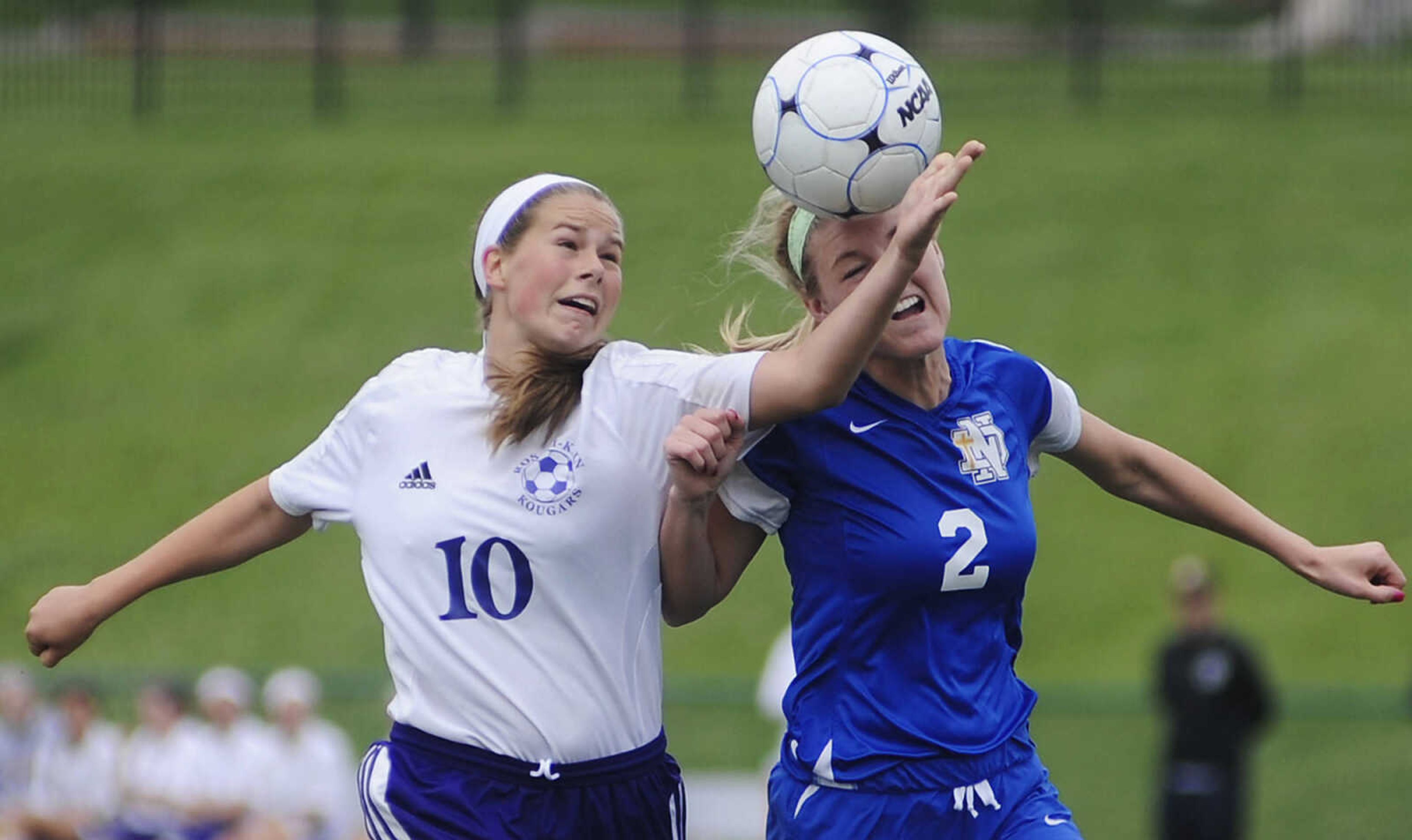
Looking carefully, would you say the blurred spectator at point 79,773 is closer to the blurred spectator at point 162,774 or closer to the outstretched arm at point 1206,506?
the blurred spectator at point 162,774

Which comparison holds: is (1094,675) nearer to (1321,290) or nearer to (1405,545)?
(1405,545)

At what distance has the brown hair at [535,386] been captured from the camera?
3.97 meters

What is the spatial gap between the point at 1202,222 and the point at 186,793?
41.1ft

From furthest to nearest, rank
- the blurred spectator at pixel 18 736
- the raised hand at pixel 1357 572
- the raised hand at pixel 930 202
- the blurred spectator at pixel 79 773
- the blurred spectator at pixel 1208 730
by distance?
the blurred spectator at pixel 18 736
the blurred spectator at pixel 79 773
the blurred spectator at pixel 1208 730
the raised hand at pixel 1357 572
the raised hand at pixel 930 202

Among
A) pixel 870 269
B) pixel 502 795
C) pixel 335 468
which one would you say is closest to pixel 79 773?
pixel 335 468

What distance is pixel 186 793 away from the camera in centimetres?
1173

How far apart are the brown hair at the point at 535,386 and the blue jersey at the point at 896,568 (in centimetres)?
38

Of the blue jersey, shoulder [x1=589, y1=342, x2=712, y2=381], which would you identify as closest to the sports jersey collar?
the blue jersey

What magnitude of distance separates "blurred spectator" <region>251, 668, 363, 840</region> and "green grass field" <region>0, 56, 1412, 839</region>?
0.71 m

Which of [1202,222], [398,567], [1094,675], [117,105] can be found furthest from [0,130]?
[398,567]

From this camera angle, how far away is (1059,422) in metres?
4.32

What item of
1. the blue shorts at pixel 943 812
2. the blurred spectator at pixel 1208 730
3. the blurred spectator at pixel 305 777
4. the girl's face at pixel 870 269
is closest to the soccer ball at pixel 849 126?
the girl's face at pixel 870 269

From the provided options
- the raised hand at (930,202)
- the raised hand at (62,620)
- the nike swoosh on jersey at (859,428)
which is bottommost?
the raised hand at (62,620)

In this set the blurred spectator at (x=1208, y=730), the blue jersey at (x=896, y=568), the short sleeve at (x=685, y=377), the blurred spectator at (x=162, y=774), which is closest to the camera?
the short sleeve at (x=685, y=377)
